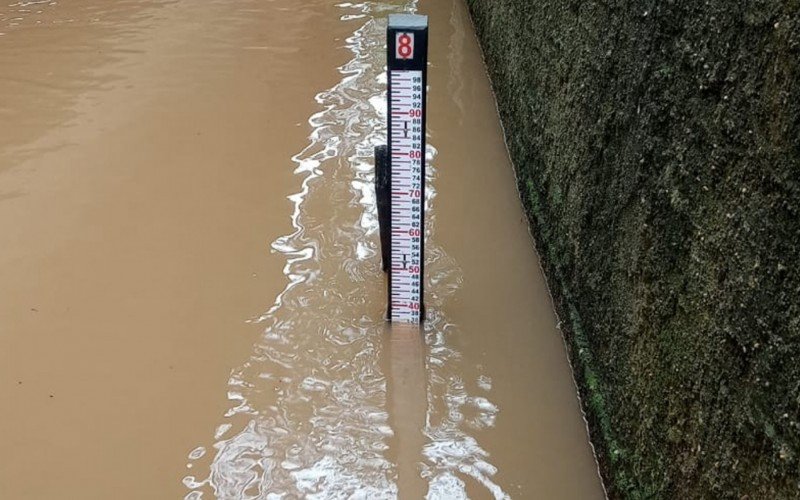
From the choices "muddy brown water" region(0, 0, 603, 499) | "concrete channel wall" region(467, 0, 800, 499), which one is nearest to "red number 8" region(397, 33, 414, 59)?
"concrete channel wall" region(467, 0, 800, 499)

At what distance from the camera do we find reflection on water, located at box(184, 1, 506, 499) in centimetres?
241

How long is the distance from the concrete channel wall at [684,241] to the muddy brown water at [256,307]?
34 cm

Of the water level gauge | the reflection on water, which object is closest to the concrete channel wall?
the reflection on water

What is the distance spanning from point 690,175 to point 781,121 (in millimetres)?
424

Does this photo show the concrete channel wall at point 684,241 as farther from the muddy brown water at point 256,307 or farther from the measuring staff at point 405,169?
the measuring staff at point 405,169

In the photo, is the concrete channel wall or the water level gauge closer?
the concrete channel wall

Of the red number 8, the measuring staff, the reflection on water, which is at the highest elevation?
the red number 8

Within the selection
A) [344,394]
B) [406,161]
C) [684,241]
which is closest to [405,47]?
[406,161]

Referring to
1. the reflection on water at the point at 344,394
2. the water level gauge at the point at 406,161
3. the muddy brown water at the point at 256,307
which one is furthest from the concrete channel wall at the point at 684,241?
the water level gauge at the point at 406,161

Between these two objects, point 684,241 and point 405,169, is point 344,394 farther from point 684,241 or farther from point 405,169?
point 684,241

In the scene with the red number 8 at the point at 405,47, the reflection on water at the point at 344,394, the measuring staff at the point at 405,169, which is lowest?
the reflection on water at the point at 344,394

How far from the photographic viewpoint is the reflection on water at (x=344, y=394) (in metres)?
2.41

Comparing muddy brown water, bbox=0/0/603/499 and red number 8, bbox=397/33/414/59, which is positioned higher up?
red number 8, bbox=397/33/414/59

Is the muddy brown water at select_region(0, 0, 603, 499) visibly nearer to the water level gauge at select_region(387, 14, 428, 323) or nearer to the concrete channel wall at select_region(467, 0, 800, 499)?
the water level gauge at select_region(387, 14, 428, 323)
